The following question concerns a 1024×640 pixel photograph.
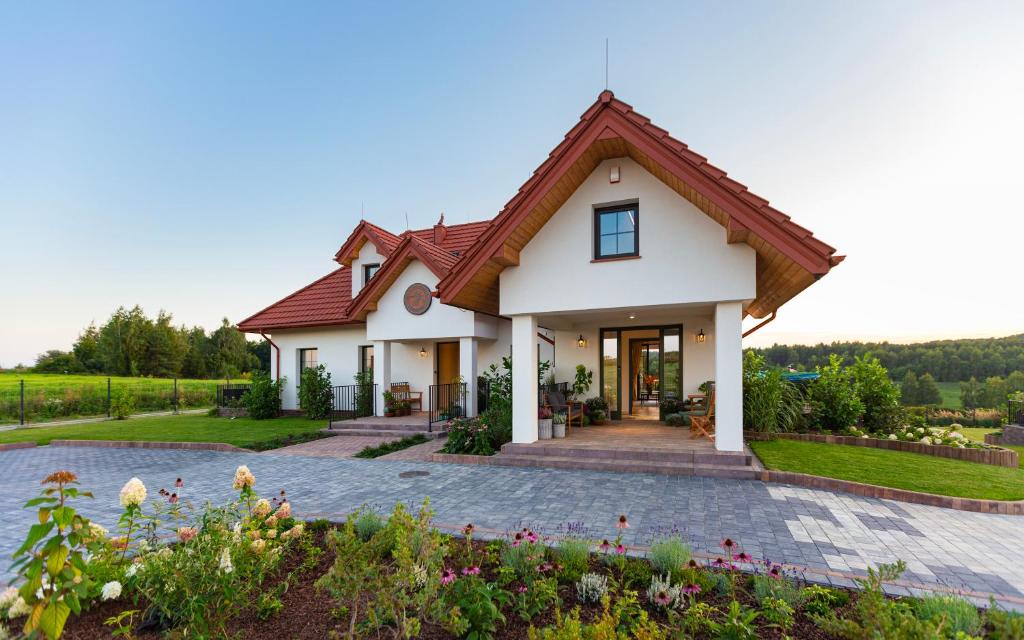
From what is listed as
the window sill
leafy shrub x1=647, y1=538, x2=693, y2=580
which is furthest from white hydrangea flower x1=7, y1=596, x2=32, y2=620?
the window sill

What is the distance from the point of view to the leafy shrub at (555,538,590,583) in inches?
131

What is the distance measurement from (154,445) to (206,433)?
1486 millimetres

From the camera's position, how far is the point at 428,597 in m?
2.65

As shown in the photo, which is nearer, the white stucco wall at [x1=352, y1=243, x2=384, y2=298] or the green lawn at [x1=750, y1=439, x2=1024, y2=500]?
the green lawn at [x1=750, y1=439, x2=1024, y2=500]

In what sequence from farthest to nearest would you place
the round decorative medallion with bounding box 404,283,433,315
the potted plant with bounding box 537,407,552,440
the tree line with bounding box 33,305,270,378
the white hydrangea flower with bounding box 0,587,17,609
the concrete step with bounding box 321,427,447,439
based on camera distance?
the tree line with bounding box 33,305,270,378 → the round decorative medallion with bounding box 404,283,433,315 → the concrete step with bounding box 321,427,447,439 → the potted plant with bounding box 537,407,552,440 → the white hydrangea flower with bounding box 0,587,17,609

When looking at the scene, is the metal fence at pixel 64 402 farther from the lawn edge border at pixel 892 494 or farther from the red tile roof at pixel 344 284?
the lawn edge border at pixel 892 494

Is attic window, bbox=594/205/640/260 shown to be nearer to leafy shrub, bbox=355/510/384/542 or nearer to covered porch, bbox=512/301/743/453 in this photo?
covered porch, bbox=512/301/743/453

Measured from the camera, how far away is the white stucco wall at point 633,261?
743 cm

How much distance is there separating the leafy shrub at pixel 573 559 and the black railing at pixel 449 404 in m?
9.42

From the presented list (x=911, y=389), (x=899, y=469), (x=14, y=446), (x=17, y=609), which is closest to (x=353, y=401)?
(x=14, y=446)

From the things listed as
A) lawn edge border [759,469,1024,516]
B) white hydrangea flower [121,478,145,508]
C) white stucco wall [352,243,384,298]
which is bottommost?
lawn edge border [759,469,1024,516]

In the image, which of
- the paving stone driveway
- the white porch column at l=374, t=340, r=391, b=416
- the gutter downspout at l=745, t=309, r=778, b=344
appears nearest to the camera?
the paving stone driveway

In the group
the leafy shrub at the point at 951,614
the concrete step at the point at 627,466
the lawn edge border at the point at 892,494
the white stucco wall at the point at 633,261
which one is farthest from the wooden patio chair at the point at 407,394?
the leafy shrub at the point at 951,614

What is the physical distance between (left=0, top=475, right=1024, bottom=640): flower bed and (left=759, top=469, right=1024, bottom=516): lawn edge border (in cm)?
370
